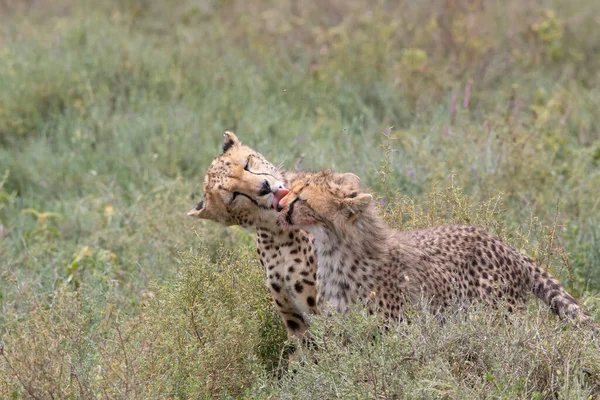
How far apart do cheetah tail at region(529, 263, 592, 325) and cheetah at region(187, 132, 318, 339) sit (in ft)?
3.28

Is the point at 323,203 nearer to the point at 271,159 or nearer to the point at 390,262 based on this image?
the point at 390,262

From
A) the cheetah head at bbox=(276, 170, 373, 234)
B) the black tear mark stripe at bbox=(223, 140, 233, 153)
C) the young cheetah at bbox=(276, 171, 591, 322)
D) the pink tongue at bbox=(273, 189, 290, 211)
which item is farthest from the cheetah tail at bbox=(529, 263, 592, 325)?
the black tear mark stripe at bbox=(223, 140, 233, 153)

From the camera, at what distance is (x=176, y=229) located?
229 inches

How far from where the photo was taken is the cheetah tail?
172 inches

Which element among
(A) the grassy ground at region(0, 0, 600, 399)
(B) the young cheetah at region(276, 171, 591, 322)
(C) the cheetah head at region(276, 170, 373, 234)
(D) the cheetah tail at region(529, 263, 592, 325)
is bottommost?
(A) the grassy ground at region(0, 0, 600, 399)

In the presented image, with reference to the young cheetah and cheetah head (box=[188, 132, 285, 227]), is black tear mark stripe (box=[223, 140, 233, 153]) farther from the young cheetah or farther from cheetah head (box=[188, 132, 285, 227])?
the young cheetah

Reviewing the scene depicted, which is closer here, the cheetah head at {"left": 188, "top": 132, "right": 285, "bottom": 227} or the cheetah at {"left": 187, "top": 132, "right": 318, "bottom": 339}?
the cheetah at {"left": 187, "top": 132, "right": 318, "bottom": 339}

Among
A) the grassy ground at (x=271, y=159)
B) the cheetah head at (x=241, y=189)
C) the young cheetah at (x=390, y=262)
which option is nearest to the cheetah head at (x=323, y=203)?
the young cheetah at (x=390, y=262)

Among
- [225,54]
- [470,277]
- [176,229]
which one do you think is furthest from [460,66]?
[470,277]

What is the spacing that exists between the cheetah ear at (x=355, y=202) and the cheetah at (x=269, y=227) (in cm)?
37

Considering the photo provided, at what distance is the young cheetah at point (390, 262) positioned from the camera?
169 inches

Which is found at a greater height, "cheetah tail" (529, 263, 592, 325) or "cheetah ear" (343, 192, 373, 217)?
"cheetah ear" (343, 192, 373, 217)

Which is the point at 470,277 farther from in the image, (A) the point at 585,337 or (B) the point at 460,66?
(B) the point at 460,66

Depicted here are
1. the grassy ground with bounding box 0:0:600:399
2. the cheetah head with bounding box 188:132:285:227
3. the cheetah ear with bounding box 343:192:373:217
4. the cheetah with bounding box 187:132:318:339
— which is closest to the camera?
the grassy ground with bounding box 0:0:600:399
